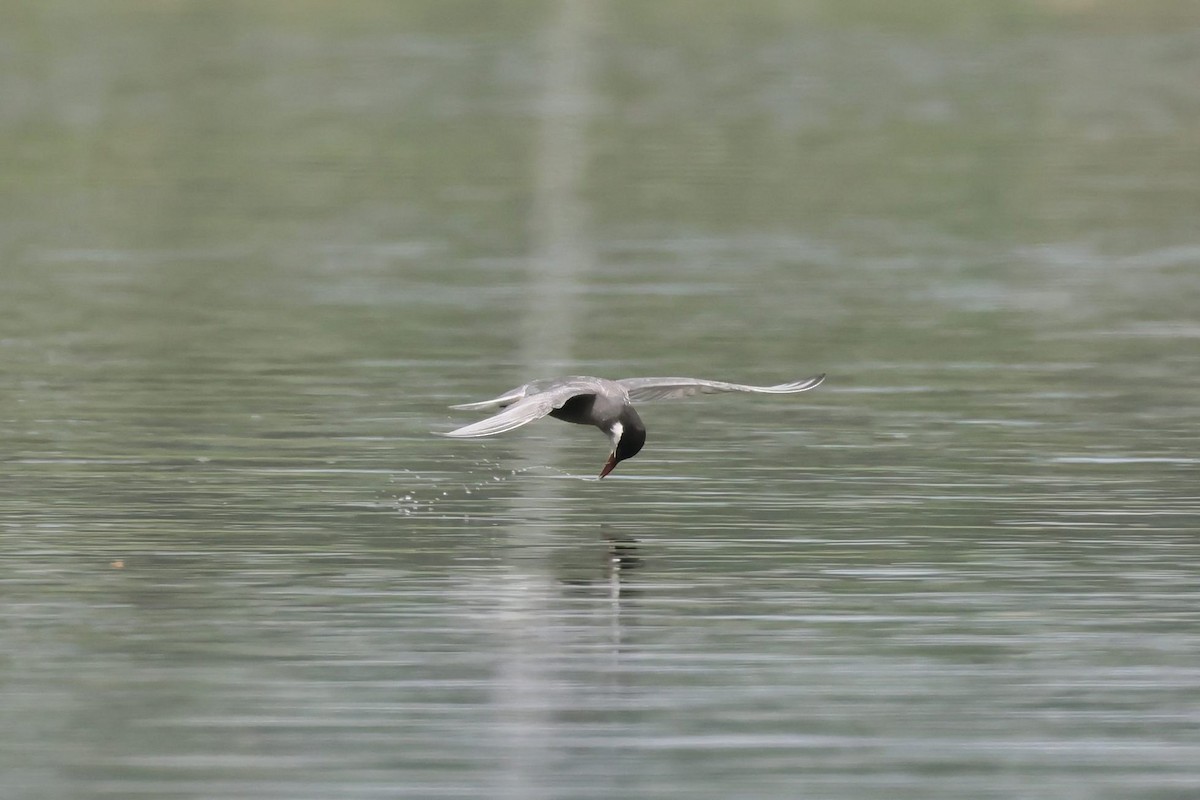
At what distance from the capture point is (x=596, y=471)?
54.3ft

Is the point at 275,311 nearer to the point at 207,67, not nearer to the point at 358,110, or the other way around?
the point at 358,110

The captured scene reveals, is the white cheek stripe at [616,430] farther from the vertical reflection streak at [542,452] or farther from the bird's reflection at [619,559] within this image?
the vertical reflection streak at [542,452]

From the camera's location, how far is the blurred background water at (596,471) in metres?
10.4

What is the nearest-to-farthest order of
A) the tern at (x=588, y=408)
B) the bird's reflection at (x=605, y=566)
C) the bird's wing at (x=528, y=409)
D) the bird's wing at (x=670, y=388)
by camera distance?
1. the bird's reflection at (x=605, y=566)
2. the bird's wing at (x=528, y=409)
3. the tern at (x=588, y=408)
4. the bird's wing at (x=670, y=388)

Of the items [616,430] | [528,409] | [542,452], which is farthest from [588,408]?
[542,452]

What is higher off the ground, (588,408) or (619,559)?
(588,408)

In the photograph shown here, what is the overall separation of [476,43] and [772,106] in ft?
50.0

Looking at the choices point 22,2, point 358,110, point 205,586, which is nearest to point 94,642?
point 205,586

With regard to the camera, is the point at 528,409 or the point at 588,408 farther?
the point at 588,408

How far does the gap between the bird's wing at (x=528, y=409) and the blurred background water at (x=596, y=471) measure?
72cm

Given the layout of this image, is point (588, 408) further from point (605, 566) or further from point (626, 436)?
point (605, 566)

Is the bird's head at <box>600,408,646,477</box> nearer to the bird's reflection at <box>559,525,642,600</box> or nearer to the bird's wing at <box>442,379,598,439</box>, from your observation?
the bird's wing at <box>442,379,598,439</box>

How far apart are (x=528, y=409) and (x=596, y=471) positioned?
3.03 m

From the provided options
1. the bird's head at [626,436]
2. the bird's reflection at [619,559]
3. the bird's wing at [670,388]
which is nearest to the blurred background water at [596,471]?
the bird's reflection at [619,559]
